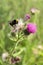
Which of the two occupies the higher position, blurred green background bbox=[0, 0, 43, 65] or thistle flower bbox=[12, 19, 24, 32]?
blurred green background bbox=[0, 0, 43, 65]

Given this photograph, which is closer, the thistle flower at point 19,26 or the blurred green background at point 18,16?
the thistle flower at point 19,26

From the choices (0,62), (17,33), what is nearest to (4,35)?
(0,62)

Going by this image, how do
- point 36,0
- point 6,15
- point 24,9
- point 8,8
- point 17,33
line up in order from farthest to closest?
1. point 36,0
2. point 24,9
3. point 8,8
4. point 6,15
5. point 17,33

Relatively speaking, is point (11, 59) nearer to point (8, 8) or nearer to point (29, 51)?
point (29, 51)

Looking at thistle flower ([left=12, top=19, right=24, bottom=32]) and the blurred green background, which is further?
the blurred green background

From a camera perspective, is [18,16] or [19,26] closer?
[19,26]

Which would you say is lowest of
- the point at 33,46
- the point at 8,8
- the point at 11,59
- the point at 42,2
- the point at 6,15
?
the point at 11,59

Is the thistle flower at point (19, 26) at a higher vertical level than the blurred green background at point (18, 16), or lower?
→ lower

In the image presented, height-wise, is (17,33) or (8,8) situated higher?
(8,8)
